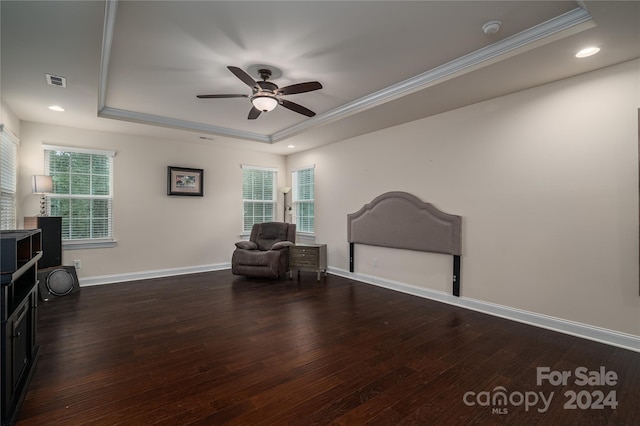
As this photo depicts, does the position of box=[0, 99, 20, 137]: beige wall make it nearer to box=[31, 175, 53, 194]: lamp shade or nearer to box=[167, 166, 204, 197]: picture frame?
box=[31, 175, 53, 194]: lamp shade

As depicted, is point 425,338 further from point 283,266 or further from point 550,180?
point 283,266

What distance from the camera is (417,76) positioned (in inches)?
125

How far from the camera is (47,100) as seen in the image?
3492 mm

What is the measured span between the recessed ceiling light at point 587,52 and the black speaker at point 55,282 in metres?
6.14

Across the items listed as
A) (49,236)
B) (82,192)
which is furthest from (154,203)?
(49,236)

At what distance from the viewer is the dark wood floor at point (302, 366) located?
5.89ft

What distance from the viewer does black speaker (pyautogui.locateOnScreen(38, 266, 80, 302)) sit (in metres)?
3.93

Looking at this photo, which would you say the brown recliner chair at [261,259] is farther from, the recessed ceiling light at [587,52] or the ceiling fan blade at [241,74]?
the recessed ceiling light at [587,52]

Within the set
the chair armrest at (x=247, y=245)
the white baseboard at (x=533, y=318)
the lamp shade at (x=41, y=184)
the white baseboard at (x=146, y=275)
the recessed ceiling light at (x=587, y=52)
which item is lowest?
the white baseboard at (x=533, y=318)

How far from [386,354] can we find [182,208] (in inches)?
178

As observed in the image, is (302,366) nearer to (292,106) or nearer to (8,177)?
(292,106)

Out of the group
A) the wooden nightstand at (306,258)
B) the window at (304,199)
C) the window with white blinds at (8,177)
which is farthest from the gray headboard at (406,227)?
the window with white blinds at (8,177)

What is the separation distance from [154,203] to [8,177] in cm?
182

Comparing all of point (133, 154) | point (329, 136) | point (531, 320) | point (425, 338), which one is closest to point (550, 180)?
point (531, 320)
